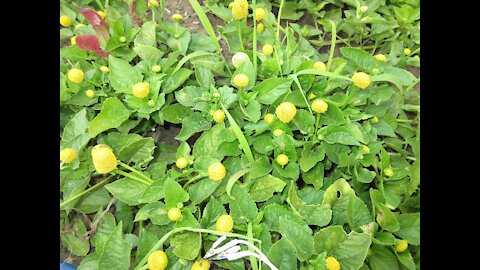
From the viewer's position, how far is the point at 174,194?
777 millimetres

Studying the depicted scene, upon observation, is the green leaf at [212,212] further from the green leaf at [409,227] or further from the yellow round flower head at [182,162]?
the green leaf at [409,227]

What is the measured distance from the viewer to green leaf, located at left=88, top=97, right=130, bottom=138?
0.84 m

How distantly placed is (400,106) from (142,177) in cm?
66

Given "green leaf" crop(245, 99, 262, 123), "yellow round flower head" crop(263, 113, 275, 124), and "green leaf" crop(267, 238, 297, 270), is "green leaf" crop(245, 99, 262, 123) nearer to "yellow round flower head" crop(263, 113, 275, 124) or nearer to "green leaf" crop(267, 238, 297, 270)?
"yellow round flower head" crop(263, 113, 275, 124)

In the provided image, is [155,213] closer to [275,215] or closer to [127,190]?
[127,190]

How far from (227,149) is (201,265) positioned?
0.24 meters

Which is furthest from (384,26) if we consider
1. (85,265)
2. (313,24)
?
(85,265)

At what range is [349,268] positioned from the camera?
0.72 metres

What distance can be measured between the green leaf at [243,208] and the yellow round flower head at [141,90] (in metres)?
0.29

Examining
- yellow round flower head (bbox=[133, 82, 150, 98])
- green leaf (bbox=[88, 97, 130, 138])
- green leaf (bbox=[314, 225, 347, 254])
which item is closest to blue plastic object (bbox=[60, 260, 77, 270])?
green leaf (bbox=[88, 97, 130, 138])

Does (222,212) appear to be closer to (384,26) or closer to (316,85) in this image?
(316,85)

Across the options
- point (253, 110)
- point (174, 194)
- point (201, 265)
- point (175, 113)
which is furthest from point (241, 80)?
point (201, 265)

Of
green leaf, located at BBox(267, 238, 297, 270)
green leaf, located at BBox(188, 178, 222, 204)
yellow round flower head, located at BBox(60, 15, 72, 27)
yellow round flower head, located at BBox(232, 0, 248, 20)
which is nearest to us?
green leaf, located at BBox(267, 238, 297, 270)

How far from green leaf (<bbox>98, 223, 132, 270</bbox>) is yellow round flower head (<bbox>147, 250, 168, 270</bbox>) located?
0.14 ft
